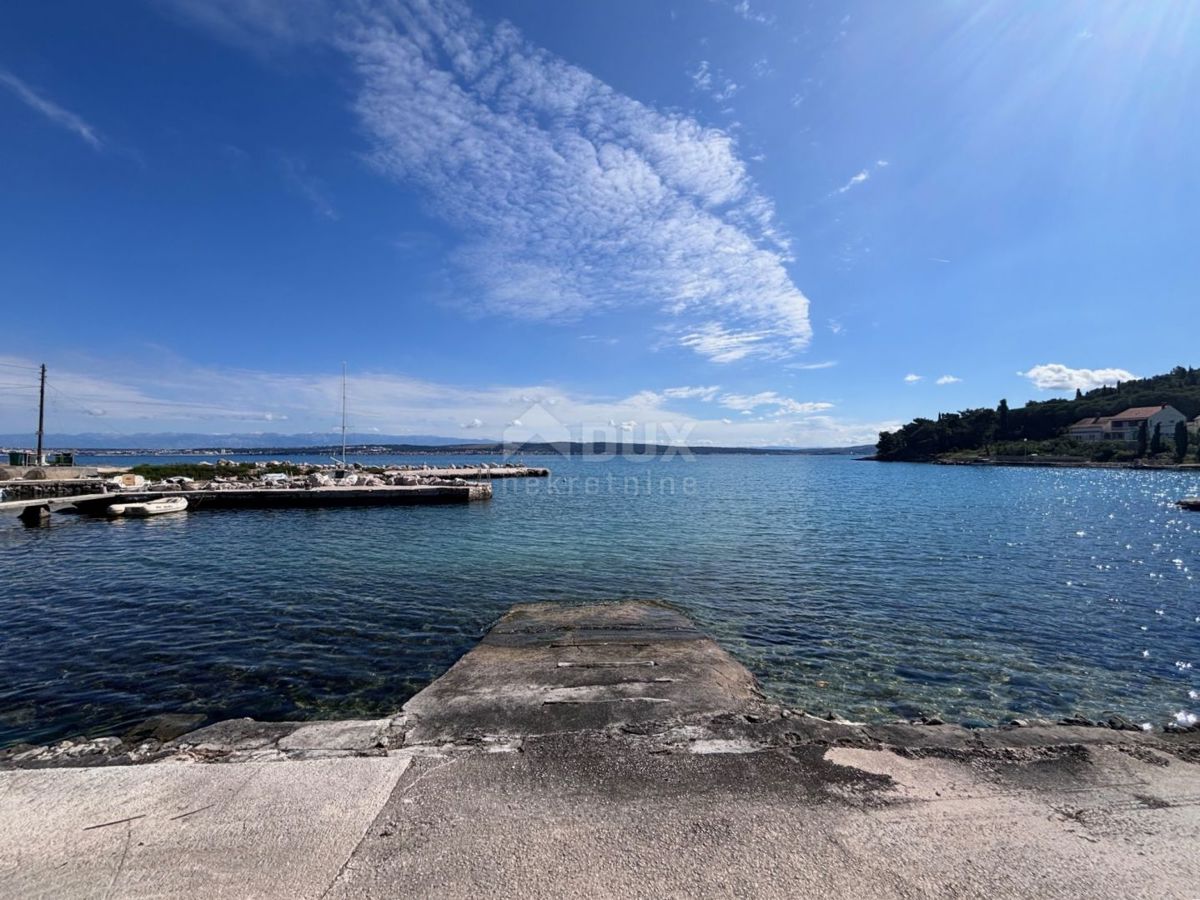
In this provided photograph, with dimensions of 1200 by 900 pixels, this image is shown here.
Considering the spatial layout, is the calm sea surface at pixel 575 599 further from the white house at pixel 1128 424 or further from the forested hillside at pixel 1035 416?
the forested hillside at pixel 1035 416

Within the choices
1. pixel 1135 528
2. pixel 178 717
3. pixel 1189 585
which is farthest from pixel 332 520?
pixel 1135 528

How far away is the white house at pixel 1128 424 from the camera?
12162cm

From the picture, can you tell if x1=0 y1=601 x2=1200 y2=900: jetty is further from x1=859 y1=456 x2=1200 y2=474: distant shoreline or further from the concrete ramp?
x1=859 y1=456 x2=1200 y2=474: distant shoreline

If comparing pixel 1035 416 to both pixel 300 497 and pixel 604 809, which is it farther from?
pixel 604 809

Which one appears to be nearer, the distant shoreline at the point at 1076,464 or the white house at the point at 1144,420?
the distant shoreline at the point at 1076,464

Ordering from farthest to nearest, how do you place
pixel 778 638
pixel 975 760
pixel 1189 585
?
pixel 1189 585, pixel 778 638, pixel 975 760

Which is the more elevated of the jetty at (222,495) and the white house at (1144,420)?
the white house at (1144,420)

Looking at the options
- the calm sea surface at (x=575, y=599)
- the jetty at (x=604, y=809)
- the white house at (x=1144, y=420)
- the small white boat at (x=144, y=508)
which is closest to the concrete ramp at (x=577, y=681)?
the jetty at (x=604, y=809)

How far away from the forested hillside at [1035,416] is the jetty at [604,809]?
168560mm

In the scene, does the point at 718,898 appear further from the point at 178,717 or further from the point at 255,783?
the point at 178,717

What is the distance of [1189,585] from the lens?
1688 centimetres

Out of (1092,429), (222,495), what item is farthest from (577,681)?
(1092,429)

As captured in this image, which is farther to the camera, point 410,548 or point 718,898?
point 410,548

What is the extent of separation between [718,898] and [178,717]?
7.58m
